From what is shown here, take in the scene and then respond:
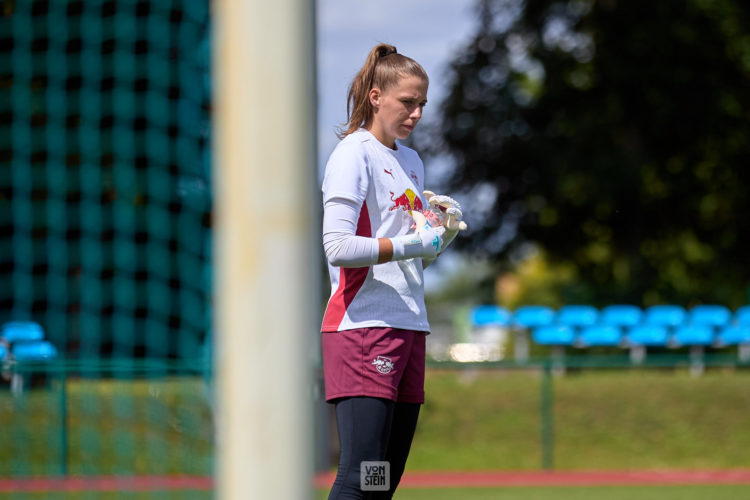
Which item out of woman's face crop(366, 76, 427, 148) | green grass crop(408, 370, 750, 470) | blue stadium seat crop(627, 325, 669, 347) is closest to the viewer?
woman's face crop(366, 76, 427, 148)

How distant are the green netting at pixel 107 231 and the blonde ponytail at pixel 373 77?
540 cm

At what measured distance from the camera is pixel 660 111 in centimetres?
2002

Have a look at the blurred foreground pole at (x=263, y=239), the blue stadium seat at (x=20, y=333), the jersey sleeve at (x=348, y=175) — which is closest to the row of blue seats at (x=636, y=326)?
the blue stadium seat at (x=20, y=333)

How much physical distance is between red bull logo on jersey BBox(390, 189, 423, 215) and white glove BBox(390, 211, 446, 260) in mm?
55

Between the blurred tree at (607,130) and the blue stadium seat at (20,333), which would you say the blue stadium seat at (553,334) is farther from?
the blue stadium seat at (20,333)

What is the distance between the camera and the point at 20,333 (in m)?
9.60

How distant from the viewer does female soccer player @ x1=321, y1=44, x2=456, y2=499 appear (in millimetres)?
2826

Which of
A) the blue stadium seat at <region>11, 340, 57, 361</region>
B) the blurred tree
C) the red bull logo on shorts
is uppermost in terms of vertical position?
the blurred tree

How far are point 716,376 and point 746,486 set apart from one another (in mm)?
3729

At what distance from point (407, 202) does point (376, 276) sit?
251mm

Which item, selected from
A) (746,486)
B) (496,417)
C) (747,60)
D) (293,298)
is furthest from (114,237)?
(747,60)

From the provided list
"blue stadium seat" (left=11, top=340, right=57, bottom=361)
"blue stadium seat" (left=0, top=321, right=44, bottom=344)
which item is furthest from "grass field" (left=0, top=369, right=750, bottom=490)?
"blue stadium seat" (left=0, top=321, right=44, bottom=344)

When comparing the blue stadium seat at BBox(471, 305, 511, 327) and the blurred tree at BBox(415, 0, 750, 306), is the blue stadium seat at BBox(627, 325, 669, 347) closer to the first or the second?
the blue stadium seat at BBox(471, 305, 511, 327)

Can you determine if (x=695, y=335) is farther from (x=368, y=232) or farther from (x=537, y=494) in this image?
(x=368, y=232)
